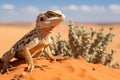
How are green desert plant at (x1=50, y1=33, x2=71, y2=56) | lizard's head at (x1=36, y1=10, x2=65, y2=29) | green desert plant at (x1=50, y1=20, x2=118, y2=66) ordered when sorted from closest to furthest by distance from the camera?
lizard's head at (x1=36, y1=10, x2=65, y2=29) → green desert plant at (x1=50, y1=20, x2=118, y2=66) → green desert plant at (x1=50, y1=33, x2=71, y2=56)

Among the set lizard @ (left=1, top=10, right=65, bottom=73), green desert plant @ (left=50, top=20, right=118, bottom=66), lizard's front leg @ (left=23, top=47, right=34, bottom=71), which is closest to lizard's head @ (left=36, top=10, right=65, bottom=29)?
lizard @ (left=1, top=10, right=65, bottom=73)

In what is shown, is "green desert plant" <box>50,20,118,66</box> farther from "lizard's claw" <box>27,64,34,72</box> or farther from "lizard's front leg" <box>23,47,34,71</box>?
"lizard's claw" <box>27,64,34,72</box>

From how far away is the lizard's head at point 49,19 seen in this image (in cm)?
644

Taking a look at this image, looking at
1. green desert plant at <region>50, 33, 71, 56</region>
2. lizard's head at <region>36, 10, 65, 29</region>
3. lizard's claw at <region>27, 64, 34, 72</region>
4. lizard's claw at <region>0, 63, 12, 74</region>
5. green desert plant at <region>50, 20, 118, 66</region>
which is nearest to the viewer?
lizard's claw at <region>27, 64, 34, 72</region>

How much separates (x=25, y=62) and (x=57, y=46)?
136 inches

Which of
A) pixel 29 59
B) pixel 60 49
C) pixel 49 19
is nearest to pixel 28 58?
pixel 29 59

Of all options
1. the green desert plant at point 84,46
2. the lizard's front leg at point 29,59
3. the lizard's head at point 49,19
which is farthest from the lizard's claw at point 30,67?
the green desert plant at point 84,46

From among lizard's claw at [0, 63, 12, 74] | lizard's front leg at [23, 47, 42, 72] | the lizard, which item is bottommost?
lizard's claw at [0, 63, 12, 74]

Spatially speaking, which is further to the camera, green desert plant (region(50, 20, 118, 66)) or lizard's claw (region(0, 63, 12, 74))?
green desert plant (region(50, 20, 118, 66))

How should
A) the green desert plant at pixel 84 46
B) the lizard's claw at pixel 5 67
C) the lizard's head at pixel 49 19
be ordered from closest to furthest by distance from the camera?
the lizard's head at pixel 49 19
the lizard's claw at pixel 5 67
the green desert plant at pixel 84 46

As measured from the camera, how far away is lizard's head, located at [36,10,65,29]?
21.1ft

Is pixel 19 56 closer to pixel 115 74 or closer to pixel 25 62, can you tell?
pixel 25 62

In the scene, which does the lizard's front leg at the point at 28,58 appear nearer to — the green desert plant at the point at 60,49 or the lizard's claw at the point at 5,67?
the lizard's claw at the point at 5,67

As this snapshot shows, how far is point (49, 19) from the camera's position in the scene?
657cm
